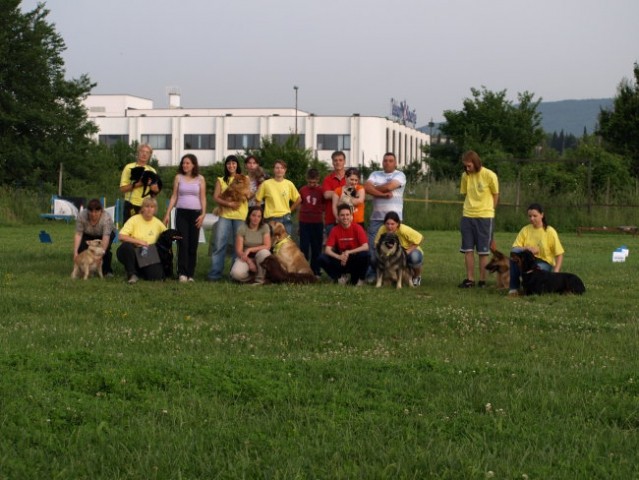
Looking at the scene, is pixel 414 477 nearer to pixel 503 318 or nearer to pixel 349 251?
pixel 503 318

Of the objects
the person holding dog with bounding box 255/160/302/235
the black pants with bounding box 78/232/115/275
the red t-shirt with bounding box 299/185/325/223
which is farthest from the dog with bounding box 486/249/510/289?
the black pants with bounding box 78/232/115/275

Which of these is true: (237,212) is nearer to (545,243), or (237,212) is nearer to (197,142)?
(545,243)

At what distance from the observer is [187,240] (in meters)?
13.8

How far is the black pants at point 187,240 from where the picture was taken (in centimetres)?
1375

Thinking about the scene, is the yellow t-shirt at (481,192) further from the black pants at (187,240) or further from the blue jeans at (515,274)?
the black pants at (187,240)

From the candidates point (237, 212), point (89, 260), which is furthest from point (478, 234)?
point (89, 260)

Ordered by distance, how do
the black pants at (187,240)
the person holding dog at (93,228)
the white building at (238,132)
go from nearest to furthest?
the black pants at (187,240) → the person holding dog at (93,228) → the white building at (238,132)

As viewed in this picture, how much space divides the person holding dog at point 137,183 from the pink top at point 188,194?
430 millimetres

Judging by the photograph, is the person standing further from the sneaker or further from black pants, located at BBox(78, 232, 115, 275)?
black pants, located at BBox(78, 232, 115, 275)

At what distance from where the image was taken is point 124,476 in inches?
186

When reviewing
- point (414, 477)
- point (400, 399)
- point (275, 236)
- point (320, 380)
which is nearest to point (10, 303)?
point (275, 236)

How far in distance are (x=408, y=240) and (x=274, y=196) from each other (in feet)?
6.85

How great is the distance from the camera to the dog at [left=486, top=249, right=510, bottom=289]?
13242 millimetres

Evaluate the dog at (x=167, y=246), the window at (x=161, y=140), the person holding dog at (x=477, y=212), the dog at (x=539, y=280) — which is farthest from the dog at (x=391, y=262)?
the window at (x=161, y=140)
